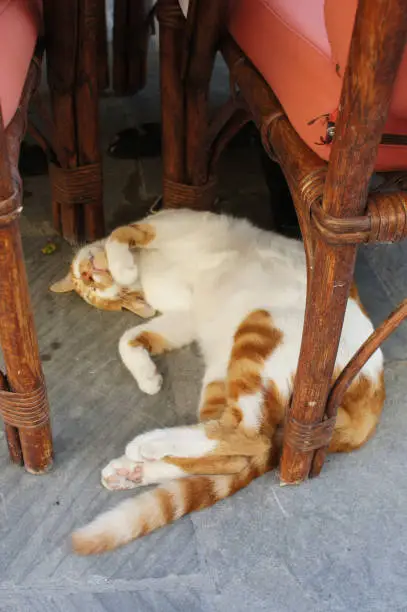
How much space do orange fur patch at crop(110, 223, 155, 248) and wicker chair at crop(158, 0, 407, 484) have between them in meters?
0.36

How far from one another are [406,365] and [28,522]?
87 centimetres

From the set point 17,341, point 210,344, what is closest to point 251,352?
point 210,344

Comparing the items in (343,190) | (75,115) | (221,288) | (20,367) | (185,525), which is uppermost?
(343,190)

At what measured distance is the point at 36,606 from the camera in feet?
3.34

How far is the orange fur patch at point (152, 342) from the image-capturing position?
4.81 ft

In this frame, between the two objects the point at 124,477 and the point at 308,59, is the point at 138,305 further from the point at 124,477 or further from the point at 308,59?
the point at 308,59

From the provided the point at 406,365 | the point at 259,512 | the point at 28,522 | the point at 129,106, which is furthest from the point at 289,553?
the point at 129,106

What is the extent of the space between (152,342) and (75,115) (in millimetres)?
582

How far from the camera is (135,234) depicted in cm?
157

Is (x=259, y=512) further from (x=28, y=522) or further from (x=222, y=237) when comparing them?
(x=222, y=237)

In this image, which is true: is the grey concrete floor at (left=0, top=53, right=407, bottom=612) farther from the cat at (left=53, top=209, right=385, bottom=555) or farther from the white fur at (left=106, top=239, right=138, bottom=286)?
the white fur at (left=106, top=239, right=138, bottom=286)

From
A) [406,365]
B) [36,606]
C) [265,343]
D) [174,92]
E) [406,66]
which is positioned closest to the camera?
[406,66]

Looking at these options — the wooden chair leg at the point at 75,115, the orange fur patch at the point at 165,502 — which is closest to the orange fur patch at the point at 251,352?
the orange fur patch at the point at 165,502

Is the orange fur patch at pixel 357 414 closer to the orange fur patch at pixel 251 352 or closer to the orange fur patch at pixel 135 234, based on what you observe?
the orange fur patch at pixel 251 352
